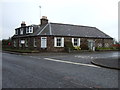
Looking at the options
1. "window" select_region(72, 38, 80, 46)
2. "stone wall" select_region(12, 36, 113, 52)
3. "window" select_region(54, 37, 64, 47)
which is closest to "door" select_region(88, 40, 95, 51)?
"stone wall" select_region(12, 36, 113, 52)

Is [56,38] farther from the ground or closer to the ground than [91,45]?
farther from the ground

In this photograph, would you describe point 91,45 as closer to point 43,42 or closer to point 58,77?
point 43,42

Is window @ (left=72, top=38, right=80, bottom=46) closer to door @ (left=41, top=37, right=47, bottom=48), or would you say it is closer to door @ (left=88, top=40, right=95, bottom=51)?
door @ (left=88, top=40, right=95, bottom=51)

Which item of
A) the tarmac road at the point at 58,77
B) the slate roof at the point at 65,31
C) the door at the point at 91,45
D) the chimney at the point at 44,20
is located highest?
the chimney at the point at 44,20

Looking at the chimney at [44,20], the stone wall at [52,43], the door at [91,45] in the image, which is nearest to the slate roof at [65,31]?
the stone wall at [52,43]

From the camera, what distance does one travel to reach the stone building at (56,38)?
2553 cm

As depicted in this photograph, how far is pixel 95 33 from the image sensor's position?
32062 mm

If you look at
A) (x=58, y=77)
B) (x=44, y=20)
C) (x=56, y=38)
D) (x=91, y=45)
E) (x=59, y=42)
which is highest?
(x=44, y=20)

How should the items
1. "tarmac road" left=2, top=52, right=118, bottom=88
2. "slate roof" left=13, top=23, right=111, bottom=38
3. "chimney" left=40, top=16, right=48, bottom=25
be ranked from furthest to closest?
"chimney" left=40, top=16, right=48, bottom=25 < "slate roof" left=13, top=23, right=111, bottom=38 < "tarmac road" left=2, top=52, right=118, bottom=88

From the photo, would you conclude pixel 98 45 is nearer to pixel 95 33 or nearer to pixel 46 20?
pixel 95 33

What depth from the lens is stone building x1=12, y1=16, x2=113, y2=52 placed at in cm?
2553

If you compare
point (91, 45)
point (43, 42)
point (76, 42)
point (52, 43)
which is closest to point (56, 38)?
point (52, 43)

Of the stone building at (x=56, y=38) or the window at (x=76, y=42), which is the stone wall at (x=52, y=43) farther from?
the window at (x=76, y=42)

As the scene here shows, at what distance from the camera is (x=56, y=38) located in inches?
1014
